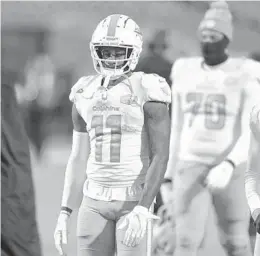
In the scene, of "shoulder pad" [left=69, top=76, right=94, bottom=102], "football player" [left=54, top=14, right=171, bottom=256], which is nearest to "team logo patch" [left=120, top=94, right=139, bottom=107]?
"football player" [left=54, top=14, right=171, bottom=256]

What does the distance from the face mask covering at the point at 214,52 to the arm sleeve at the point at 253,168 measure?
0.25 metres

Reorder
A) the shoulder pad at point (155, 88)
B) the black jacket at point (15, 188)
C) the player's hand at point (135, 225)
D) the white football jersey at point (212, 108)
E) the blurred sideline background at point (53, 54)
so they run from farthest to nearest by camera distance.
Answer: the black jacket at point (15, 188) → the blurred sideline background at point (53, 54) → the white football jersey at point (212, 108) → the shoulder pad at point (155, 88) → the player's hand at point (135, 225)

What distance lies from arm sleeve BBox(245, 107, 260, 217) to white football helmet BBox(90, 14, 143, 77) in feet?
1.67

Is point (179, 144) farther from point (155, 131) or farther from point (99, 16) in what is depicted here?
point (99, 16)

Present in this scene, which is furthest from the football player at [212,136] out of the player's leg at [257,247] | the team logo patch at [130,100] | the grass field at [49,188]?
the grass field at [49,188]

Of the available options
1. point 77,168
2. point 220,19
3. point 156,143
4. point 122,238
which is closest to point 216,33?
point 220,19

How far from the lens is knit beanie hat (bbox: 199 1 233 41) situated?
251 cm

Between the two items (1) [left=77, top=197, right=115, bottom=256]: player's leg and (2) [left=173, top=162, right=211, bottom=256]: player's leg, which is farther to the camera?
(2) [left=173, top=162, right=211, bottom=256]: player's leg

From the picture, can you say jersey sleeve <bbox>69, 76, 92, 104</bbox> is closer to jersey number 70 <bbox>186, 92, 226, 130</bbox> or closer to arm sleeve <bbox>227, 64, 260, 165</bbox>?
jersey number 70 <bbox>186, 92, 226, 130</bbox>

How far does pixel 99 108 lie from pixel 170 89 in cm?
32

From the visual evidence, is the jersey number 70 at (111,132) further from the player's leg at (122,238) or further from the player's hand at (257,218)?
the player's hand at (257,218)

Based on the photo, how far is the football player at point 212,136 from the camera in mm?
2465

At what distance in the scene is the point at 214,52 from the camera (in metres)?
2.52

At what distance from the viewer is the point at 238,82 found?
246 cm
